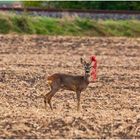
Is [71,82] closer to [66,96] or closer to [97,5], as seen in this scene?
[66,96]

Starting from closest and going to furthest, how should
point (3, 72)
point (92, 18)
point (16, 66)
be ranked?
1. point (3, 72)
2. point (16, 66)
3. point (92, 18)

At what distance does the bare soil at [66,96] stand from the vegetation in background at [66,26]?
10878mm

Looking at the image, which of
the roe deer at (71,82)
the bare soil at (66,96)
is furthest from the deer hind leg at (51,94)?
the bare soil at (66,96)

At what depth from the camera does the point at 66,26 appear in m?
50.1

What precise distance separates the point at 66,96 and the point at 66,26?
31.1 m

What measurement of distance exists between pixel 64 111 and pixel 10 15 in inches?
1342

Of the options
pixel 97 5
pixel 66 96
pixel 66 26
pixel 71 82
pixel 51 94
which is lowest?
pixel 66 96

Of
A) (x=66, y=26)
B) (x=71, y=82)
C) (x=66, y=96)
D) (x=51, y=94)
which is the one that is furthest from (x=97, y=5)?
(x=71, y=82)

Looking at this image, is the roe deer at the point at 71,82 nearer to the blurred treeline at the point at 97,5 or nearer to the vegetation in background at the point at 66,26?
the vegetation in background at the point at 66,26

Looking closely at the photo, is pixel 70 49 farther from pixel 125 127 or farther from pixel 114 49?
pixel 125 127

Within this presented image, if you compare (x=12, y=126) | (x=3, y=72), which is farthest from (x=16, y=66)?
(x=12, y=126)

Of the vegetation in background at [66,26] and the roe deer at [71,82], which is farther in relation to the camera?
the vegetation in background at [66,26]

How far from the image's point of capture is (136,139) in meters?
13.3

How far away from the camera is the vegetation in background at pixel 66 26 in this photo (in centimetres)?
4847
